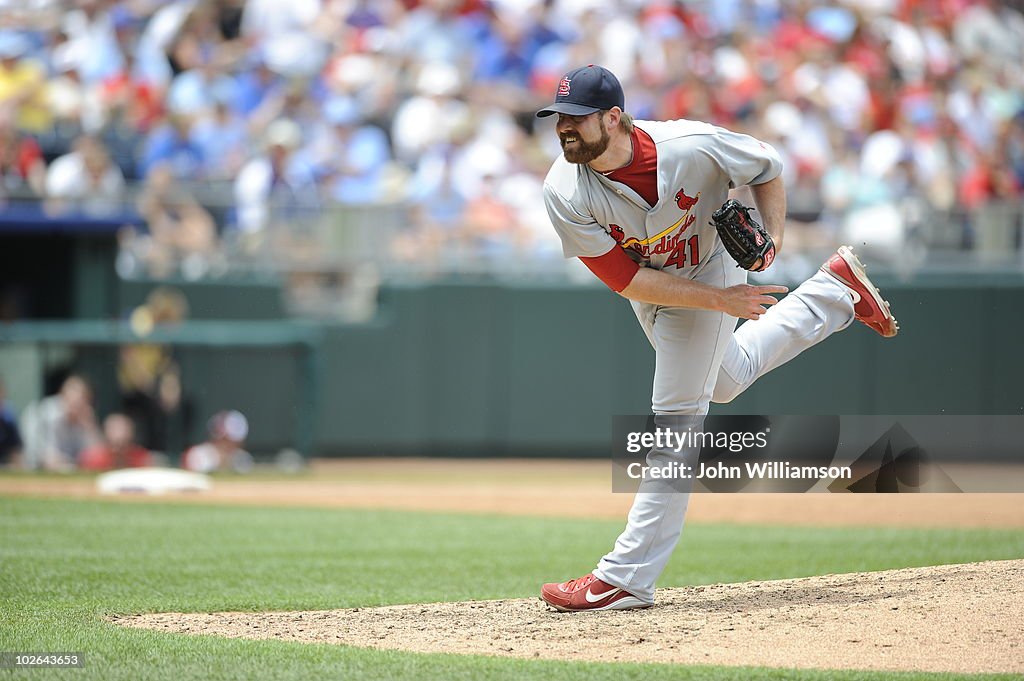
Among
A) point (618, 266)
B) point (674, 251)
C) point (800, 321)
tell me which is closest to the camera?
point (618, 266)

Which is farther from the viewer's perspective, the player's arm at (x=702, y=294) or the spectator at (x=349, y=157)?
the spectator at (x=349, y=157)

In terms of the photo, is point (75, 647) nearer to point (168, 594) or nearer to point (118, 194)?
point (168, 594)

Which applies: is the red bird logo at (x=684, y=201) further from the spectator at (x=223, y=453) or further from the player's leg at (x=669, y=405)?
the spectator at (x=223, y=453)

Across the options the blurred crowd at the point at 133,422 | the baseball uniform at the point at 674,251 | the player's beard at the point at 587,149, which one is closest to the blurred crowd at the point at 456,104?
the blurred crowd at the point at 133,422

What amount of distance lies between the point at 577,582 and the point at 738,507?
17.8ft

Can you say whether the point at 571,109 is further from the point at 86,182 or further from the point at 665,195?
the point at 86,182

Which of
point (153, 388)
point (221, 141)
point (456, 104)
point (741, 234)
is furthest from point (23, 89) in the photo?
point (741, 234)

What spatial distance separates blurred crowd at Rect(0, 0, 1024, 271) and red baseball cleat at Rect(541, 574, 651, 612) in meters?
7.66

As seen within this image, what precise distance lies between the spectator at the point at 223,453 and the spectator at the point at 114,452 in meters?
0.43

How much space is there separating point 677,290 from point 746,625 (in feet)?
3.91

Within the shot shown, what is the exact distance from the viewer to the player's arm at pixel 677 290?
4.89 metres

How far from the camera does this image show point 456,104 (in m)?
14.1

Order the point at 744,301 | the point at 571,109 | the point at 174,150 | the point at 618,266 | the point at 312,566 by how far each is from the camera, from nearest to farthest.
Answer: the point at 571,109 < the point at 744,301 < the point at 618,266 < the point at 312,566 < the point at 174,150

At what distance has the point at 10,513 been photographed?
8.80m
